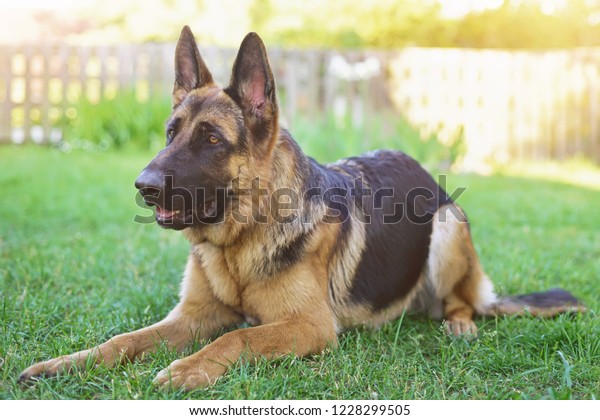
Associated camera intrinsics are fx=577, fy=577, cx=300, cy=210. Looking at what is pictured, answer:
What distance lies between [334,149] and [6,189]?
4.99 meters

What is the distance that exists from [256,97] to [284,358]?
1522 millimetres

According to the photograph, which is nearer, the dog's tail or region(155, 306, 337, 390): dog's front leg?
region(155, 306, 337, 390): dog's front leg

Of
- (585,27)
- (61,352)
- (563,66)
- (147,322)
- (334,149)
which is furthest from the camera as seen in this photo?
(585,27)

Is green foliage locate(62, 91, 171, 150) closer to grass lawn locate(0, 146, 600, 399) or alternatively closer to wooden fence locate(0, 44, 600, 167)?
wooden fence locate(0, 44, 600, 167)

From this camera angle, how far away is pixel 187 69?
3701 millimetres

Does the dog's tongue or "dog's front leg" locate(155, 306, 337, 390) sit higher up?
the dog's tongue

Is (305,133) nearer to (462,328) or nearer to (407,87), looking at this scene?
(407,87)

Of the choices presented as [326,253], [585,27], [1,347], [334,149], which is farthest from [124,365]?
[585,27]

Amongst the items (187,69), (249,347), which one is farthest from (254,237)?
(187,69)

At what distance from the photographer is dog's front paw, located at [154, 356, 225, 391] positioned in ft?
9.29

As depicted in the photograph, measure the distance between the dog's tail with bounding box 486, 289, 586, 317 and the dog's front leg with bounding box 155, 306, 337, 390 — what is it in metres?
1.43

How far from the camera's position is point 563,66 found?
13141mm

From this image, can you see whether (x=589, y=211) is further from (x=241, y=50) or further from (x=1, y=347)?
(x=1, y=347)

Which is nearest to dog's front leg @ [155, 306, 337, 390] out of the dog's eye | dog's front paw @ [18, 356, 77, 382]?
dog's front paw @ [18, 356, 77, 382]
